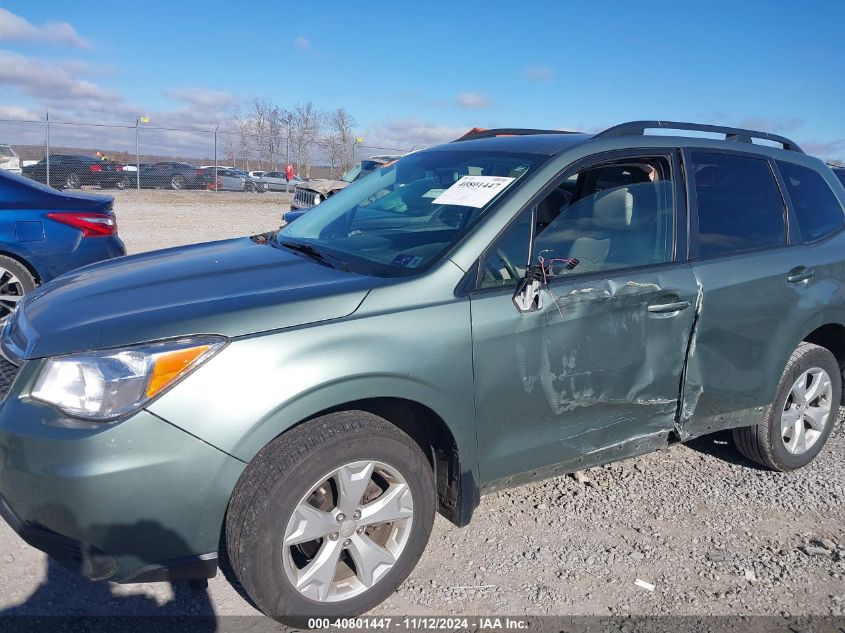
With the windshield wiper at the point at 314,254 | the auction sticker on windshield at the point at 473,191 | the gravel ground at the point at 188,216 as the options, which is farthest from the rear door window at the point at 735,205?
the gravel ground at the point at 188,216

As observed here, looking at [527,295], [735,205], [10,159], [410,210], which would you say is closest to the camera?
[527,295]

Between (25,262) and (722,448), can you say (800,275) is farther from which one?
(25,262)

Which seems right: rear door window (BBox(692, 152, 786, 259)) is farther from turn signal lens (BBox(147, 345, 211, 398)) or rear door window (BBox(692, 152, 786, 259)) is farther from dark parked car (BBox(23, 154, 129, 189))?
dark parked car (BBox(23, 154, 129, 189))

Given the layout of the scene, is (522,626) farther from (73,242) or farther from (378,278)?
(73,242)

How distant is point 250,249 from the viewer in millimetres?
3531

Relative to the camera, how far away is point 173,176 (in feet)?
95.9

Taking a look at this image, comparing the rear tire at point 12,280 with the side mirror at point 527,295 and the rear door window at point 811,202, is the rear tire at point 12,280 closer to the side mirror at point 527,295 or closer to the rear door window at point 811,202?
the side mirror at point 527,295

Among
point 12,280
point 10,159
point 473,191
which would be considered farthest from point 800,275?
point 10,159

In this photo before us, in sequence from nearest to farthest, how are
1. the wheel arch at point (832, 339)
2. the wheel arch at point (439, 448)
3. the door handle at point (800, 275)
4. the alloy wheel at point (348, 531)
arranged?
the alloy wheel at point (348, 531), the wheel arch at point (439, 448), the door handle at point (800, 275), the wheel arch at point (832, 339)

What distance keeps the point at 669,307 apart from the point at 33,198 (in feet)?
17.3

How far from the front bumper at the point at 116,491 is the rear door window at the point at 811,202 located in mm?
3426

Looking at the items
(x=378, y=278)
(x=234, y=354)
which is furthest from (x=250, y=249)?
(x=234, y=354)

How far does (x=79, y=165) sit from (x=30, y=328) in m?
24.4

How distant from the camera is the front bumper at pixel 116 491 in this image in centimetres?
219
